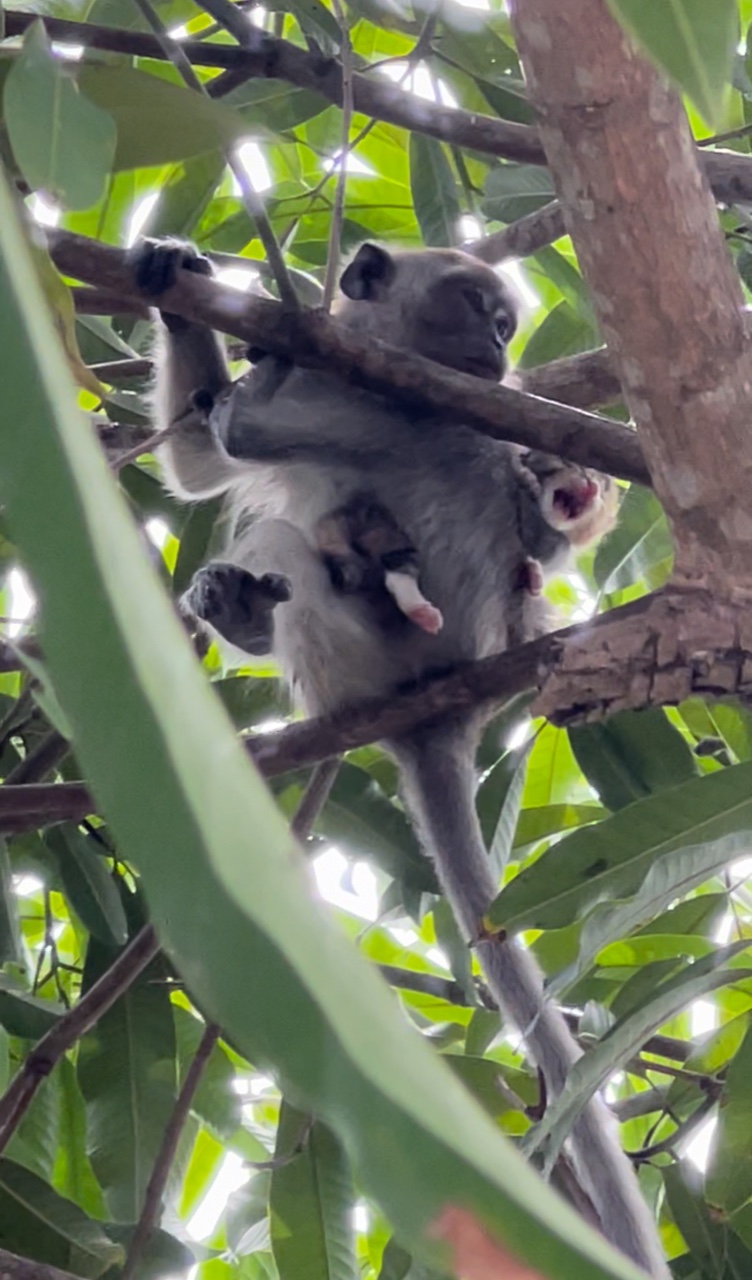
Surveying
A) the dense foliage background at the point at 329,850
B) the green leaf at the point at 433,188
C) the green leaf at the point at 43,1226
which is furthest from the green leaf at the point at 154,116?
the green leaf at the point at 43,1226

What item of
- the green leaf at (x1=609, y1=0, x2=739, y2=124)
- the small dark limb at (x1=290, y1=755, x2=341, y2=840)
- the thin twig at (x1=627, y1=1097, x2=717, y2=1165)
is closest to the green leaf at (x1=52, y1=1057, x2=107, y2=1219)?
the small dark limb at (x1=290, y1=755, x2=341, y2=840)

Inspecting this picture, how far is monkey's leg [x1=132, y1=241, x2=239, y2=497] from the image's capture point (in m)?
2.06

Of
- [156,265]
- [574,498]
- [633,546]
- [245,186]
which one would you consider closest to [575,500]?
[574,498]

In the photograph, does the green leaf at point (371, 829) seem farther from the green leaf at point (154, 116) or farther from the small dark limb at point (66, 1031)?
the green leaf at point (154, 116)

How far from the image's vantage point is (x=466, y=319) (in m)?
2.34

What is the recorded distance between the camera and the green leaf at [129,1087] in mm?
1625

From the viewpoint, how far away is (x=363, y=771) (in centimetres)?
197

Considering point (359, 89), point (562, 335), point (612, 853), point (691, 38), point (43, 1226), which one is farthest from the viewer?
point (562, 335)

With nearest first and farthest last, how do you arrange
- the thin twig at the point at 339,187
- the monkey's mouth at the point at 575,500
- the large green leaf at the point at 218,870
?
the large green leaf at the point at 218,870, the thin twig at the point at 339,187, the monkey's mouth at the point at 575,500

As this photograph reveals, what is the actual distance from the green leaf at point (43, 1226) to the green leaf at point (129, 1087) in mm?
86

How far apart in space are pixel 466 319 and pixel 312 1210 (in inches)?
55.6

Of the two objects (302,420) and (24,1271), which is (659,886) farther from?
(302,420)

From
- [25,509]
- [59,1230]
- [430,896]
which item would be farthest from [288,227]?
[25,509]

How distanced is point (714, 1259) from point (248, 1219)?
2.12 feet
